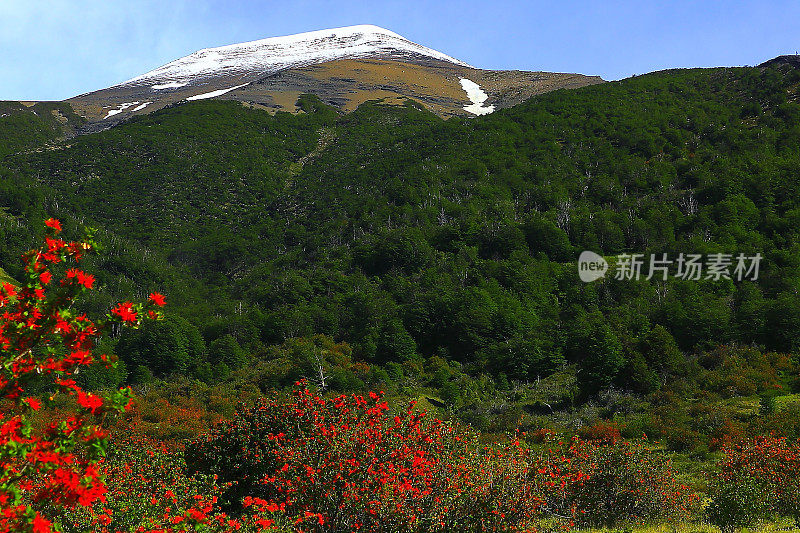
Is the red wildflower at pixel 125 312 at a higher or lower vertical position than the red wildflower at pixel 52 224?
lower

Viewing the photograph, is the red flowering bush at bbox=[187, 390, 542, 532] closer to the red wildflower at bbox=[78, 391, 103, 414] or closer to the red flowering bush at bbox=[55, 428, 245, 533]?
the red flowering bush at bbox=[55, 428, 245, 533]

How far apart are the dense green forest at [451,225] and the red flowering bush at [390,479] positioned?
1356 inches

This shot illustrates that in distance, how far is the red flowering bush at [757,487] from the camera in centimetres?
1195

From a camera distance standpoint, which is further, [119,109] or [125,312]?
[119,109]

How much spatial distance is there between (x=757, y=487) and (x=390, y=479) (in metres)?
7.70

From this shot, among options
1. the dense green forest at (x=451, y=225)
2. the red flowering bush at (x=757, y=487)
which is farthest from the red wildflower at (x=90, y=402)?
the dense green forest at (x=451, y=225)

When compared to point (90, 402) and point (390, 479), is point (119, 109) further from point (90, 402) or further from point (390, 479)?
point (90, 402)

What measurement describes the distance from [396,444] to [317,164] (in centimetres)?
12931

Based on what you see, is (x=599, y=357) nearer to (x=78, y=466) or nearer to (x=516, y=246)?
(x=516, y=246)

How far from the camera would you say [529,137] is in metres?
114

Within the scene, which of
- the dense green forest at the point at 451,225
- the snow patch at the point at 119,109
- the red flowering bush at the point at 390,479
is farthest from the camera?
the snow patch at the point at 119,109

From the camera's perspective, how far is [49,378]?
5.16 metres

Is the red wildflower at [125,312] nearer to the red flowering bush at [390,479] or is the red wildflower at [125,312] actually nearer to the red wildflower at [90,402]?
the red wildflower at [90,402]

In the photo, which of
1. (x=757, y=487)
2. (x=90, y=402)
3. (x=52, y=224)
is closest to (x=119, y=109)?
(x=757, y=487)
